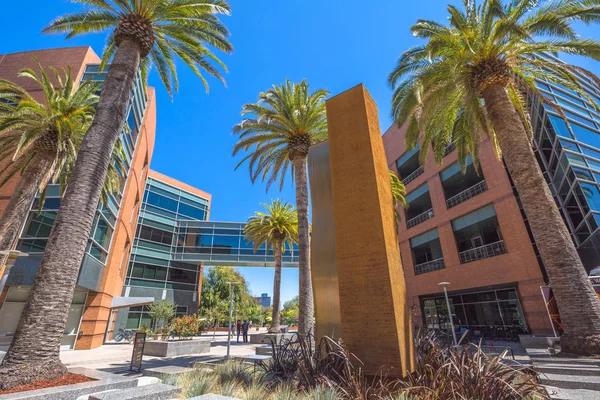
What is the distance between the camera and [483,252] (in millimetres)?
23000

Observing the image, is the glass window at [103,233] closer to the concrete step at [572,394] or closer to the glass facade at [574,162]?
the concrete step at [572,394]

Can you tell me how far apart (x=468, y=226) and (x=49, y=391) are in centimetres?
2631

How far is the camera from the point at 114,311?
1089 inches

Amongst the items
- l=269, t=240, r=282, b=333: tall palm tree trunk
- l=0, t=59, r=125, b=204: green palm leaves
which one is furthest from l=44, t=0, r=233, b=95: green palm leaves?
l=269, t=240, r=282, b=333: tall palm tree trunk

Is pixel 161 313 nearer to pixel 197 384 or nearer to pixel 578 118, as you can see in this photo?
pixel 197 384

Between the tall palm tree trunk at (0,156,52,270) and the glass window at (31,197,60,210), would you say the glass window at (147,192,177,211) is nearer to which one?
the glass window at (31,197,60,210)

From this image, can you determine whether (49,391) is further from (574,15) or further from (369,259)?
(574,15)

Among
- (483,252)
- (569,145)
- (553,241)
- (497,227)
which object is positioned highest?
(569,145)

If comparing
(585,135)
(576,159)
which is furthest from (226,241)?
(585,135)

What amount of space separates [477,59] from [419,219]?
20138 millimetres

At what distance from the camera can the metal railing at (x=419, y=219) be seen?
2860 cm

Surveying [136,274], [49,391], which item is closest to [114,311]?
[136,274]

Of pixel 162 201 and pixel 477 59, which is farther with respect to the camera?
pixel 162 201

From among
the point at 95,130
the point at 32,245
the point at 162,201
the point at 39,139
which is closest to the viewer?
the point at 95,130
